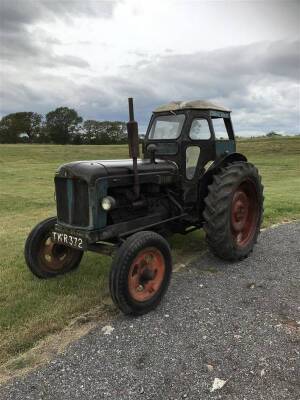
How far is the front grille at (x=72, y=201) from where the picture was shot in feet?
15.9

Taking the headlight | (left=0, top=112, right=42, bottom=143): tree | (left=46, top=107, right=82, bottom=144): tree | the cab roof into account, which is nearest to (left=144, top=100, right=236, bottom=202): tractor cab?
the cab roof

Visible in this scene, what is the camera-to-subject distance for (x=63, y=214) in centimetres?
513

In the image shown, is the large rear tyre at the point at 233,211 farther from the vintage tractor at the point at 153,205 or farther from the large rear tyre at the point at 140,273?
the large rear tyre at the point at 140,273

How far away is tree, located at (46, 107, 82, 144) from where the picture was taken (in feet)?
222

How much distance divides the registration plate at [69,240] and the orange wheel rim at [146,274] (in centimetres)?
73

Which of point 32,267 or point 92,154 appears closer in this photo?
point 32,267

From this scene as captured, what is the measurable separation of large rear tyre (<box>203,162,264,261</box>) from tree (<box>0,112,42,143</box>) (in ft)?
222

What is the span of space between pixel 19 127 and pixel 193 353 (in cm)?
7406

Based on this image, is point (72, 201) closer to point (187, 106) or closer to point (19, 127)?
point (187, 106)

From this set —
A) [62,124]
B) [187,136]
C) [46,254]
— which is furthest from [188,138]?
[62,124]

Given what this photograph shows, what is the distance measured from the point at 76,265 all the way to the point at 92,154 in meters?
32.3

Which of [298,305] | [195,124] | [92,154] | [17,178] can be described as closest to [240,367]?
[298,305]

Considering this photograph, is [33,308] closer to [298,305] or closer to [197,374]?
[197,374]

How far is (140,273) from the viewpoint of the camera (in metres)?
4.60
